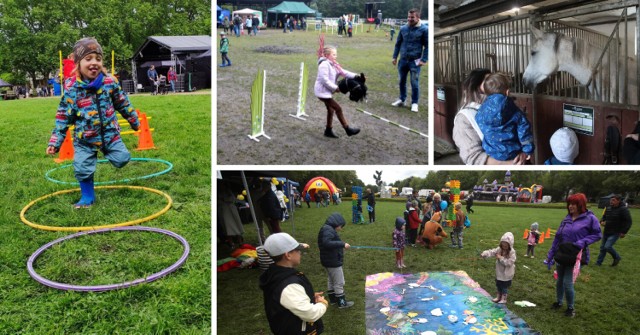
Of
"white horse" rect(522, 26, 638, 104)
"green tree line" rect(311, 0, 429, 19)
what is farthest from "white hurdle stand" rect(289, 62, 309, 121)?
"white horse" rect(522, 26, 638, 104)

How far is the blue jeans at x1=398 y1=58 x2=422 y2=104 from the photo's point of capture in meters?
3.02

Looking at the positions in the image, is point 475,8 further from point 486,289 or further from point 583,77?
point 486,289

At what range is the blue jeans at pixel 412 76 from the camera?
302 cm

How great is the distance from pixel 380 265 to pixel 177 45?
515cm

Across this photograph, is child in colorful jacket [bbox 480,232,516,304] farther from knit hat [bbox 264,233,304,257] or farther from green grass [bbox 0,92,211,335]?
green grass [bbox 0,92,211,335]

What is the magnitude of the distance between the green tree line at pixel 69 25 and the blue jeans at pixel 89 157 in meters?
1.99

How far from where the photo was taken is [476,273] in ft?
11.4

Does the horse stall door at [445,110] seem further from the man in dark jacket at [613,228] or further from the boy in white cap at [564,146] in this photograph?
the man in dark jacket at [613,228]

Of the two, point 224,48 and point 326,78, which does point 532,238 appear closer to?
point 326,78

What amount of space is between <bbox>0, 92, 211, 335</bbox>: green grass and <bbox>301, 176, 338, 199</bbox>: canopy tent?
961mm

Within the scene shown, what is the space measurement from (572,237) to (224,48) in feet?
8.65

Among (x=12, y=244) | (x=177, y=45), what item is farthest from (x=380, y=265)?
(x=177, y=45)

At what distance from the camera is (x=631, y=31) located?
265 cm

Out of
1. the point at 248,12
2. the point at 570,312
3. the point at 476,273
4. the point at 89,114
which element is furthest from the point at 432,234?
the point at 89,114
